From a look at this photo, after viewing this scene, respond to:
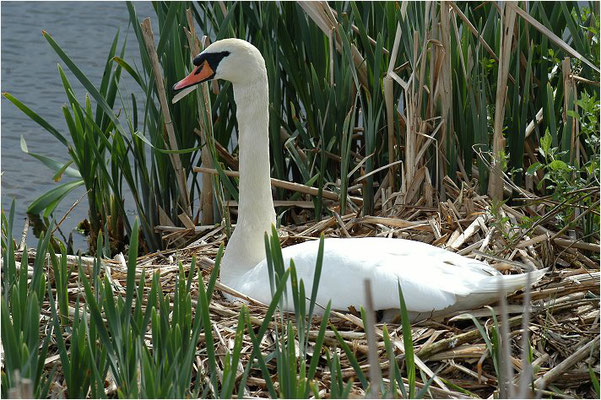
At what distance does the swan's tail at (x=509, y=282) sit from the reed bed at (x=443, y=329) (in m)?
0.09

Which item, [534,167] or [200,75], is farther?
[200,75]

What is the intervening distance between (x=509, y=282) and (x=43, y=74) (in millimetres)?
5395

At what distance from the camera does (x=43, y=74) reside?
304 inches

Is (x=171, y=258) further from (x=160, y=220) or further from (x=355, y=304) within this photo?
(x=355, y=304)

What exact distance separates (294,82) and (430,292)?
173cm

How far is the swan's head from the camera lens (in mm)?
3834

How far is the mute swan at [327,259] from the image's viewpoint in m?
3.30

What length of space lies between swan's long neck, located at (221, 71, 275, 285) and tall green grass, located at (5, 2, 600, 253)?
0.41 metres

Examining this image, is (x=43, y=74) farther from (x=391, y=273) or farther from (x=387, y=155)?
(x=391, y=273)

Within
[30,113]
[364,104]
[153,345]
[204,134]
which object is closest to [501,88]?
[364,104]

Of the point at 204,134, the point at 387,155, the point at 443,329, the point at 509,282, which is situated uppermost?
the point at 204,134

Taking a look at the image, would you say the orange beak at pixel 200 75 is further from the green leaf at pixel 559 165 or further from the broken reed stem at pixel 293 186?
the green leaf at pixel 559 165

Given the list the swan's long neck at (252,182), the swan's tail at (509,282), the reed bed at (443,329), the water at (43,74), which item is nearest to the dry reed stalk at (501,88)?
the reed bed at (443,329)

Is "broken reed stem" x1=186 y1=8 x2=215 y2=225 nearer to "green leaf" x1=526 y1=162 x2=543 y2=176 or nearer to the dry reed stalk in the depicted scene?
the dry reed stalk
